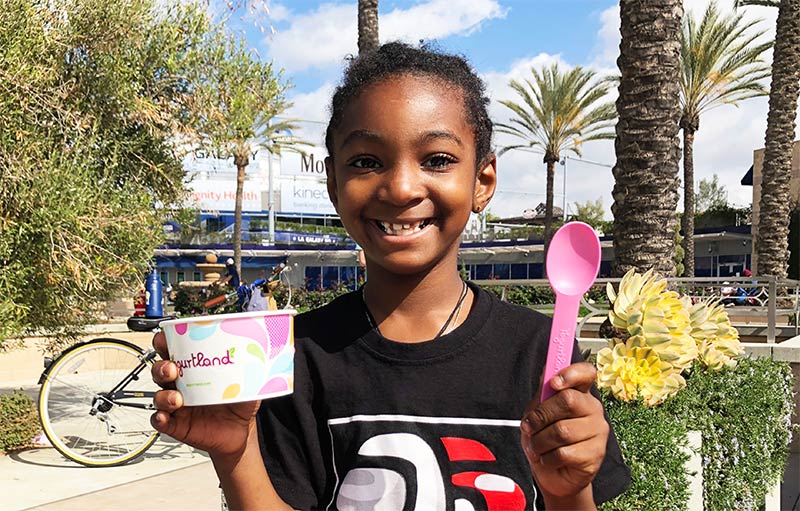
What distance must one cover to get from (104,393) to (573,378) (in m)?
5.91

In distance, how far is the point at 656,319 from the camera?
3.32 metres

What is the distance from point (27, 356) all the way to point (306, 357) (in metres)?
12.4

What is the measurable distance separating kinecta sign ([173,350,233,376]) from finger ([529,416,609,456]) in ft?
1.81

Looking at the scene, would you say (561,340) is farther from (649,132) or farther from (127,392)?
(127,392)

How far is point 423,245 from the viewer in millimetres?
1604

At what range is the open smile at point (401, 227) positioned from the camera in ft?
5.18

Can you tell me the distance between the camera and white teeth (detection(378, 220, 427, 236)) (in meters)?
1.58

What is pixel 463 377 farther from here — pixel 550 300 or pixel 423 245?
pixel 550 300

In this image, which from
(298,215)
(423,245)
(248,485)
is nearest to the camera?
(248,485)

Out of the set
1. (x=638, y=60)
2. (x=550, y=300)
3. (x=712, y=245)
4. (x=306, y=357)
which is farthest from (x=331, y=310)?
(x=712, y=245)

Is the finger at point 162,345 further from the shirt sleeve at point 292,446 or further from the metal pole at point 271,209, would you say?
the metal pole at point 271,209

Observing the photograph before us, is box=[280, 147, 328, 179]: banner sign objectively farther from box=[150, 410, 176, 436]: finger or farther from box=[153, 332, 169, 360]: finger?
box=[150, 410, 176, 436]: finger

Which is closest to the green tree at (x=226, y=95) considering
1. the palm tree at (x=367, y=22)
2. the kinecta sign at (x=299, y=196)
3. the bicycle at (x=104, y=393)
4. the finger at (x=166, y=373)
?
the bicycle at (x=104, y=393)

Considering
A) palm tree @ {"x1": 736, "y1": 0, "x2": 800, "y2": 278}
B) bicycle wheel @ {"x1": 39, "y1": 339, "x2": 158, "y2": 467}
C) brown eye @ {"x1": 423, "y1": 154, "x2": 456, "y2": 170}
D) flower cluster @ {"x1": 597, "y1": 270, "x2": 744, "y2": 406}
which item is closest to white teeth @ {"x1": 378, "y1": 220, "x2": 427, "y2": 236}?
brown eye @ {"x1": 423, "y1": 154, "x2": 456, "y2": 170}
